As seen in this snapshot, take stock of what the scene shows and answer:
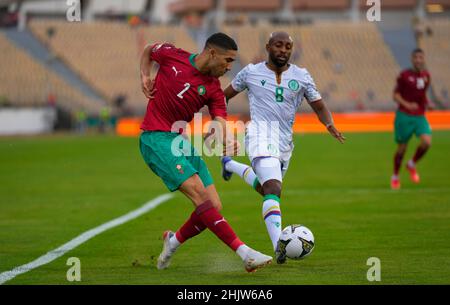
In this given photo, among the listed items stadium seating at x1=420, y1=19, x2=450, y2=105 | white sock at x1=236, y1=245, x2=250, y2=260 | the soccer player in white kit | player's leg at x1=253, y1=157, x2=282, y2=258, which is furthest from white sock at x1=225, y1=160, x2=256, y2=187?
stadium seating at x1=420, y1=19, x2=450, y2=105

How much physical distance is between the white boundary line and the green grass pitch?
5.1 inches

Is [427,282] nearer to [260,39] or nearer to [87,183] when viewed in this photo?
[87,183]

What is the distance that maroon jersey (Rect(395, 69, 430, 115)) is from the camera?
64.0 ft

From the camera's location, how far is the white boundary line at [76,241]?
9367 millimetres

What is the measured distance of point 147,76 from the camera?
32.0 feet

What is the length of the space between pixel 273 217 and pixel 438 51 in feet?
213

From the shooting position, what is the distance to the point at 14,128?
52.7 meters

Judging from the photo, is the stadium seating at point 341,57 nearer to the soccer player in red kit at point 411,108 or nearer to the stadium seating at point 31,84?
the stadium seating at point 31,84

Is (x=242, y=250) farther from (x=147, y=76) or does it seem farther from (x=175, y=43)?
(x=175, y=43)

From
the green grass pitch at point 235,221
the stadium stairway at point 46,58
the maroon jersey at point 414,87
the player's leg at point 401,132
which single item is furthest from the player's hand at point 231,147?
the stadium stairway at point 46,58

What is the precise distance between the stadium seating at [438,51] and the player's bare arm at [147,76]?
57321 millimetres

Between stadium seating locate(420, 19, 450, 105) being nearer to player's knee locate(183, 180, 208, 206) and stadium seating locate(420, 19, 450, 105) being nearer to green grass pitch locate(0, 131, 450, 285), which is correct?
green grass pitch locate(0, 131, 450, 285)

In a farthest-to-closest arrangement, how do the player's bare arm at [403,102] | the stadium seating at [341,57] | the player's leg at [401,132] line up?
the stadium seating at [341,57]
the player's leg at [401,132]
the player's bare arm at [403,102]

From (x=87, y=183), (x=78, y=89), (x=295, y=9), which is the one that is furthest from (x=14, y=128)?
(x=295, y=9)
